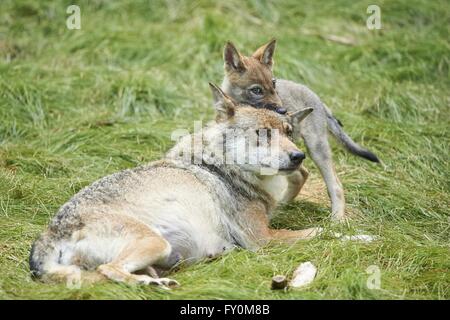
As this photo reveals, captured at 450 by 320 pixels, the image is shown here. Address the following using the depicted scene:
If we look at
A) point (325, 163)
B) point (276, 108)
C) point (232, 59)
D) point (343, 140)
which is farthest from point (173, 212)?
point (343, 140)

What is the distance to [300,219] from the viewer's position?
21.8ft

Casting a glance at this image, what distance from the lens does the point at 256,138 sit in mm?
5859

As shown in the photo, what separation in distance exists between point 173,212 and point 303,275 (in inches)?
41.2

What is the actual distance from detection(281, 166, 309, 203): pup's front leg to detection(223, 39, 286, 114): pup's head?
0.70m

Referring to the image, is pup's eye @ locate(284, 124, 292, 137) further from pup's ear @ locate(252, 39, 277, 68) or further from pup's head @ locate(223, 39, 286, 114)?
pup's ear @ locate(252, 39, 277, 68)

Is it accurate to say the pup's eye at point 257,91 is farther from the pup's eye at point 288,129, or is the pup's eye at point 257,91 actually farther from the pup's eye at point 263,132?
the pup's eye at point 263,132

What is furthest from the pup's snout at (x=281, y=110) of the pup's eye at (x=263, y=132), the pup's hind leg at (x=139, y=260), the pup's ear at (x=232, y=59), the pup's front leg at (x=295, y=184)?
the pup's hind leg at (x=139, y=260)

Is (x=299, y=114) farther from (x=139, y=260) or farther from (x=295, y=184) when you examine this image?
(x=139, y=260)

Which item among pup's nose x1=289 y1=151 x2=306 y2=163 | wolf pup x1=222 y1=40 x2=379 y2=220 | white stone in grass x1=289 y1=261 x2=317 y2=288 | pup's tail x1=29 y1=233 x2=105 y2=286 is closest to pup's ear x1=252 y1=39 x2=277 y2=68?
wolf pup x1=222 y1=40 x2=379 y2=220

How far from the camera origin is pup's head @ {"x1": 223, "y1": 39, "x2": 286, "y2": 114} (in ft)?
22.0

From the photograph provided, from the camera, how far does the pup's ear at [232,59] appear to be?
711cm

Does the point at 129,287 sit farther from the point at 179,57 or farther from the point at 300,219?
the point at 179,57
